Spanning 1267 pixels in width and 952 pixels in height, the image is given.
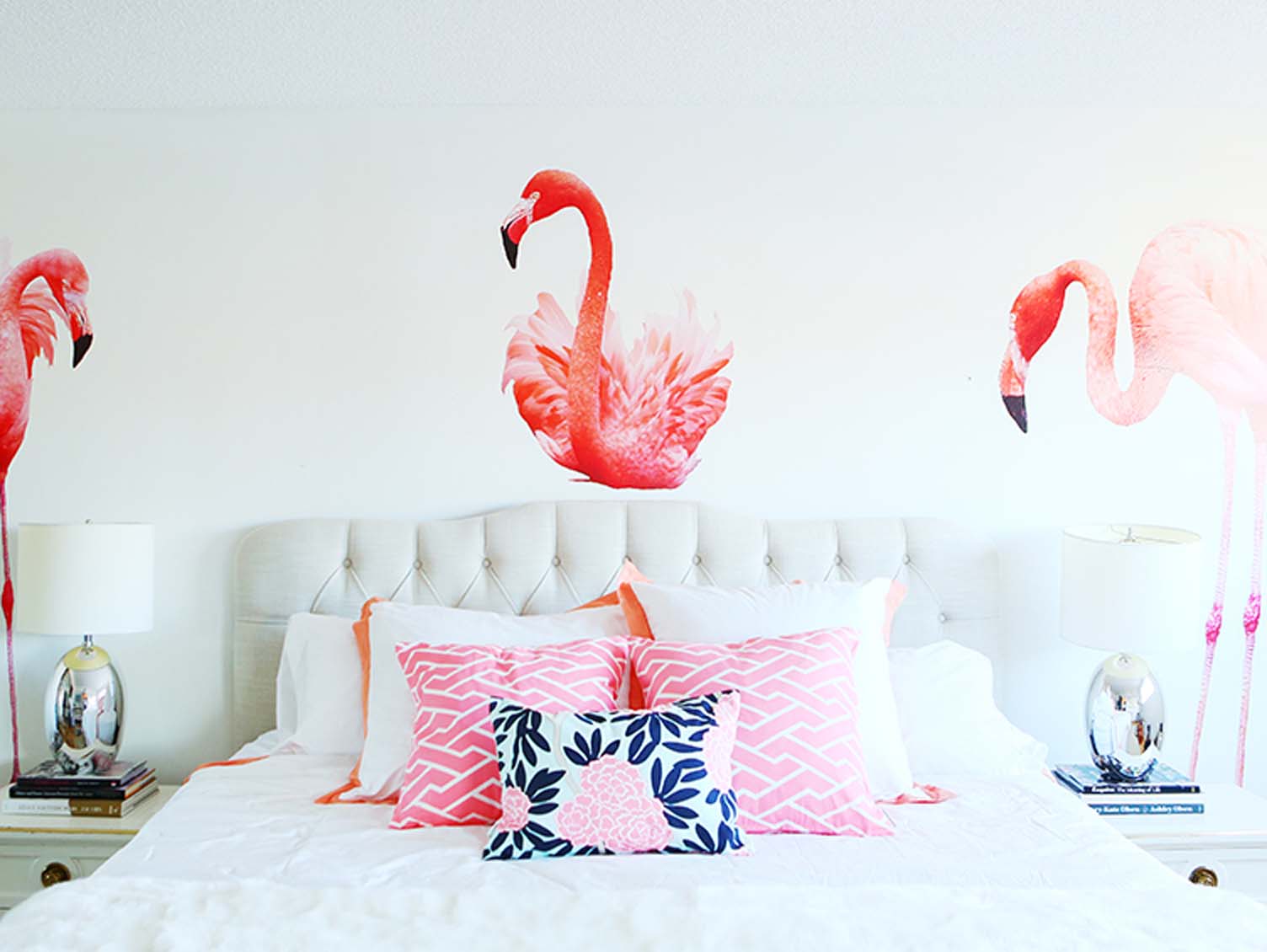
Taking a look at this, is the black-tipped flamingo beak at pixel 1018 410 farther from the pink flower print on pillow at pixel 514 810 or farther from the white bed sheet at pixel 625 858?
the pink flower print on pillow at pixel 514 810

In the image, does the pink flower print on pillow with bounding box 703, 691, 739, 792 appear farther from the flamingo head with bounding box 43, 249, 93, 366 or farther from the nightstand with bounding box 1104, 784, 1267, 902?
the flamingo head with bounding box 43, 249, 93, 366

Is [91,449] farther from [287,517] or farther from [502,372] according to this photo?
[502,372]

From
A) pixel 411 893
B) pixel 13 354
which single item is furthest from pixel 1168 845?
pixel 13 354

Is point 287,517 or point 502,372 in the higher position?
point 502,372

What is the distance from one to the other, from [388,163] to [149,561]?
1166 millimetres

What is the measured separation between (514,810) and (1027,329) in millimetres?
1864

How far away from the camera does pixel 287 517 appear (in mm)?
2961

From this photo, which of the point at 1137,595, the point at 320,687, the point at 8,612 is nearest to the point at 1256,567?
the point at 1137,595

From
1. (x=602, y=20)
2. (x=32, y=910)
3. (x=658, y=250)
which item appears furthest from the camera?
(x=658, y=250)

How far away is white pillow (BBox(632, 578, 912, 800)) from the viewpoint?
232cm

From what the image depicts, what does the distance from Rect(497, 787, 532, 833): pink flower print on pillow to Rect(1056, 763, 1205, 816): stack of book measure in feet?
4.38

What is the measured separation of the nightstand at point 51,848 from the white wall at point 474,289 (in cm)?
42

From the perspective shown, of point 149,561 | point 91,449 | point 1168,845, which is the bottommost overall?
point 1168,845

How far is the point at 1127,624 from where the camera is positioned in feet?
8.71
